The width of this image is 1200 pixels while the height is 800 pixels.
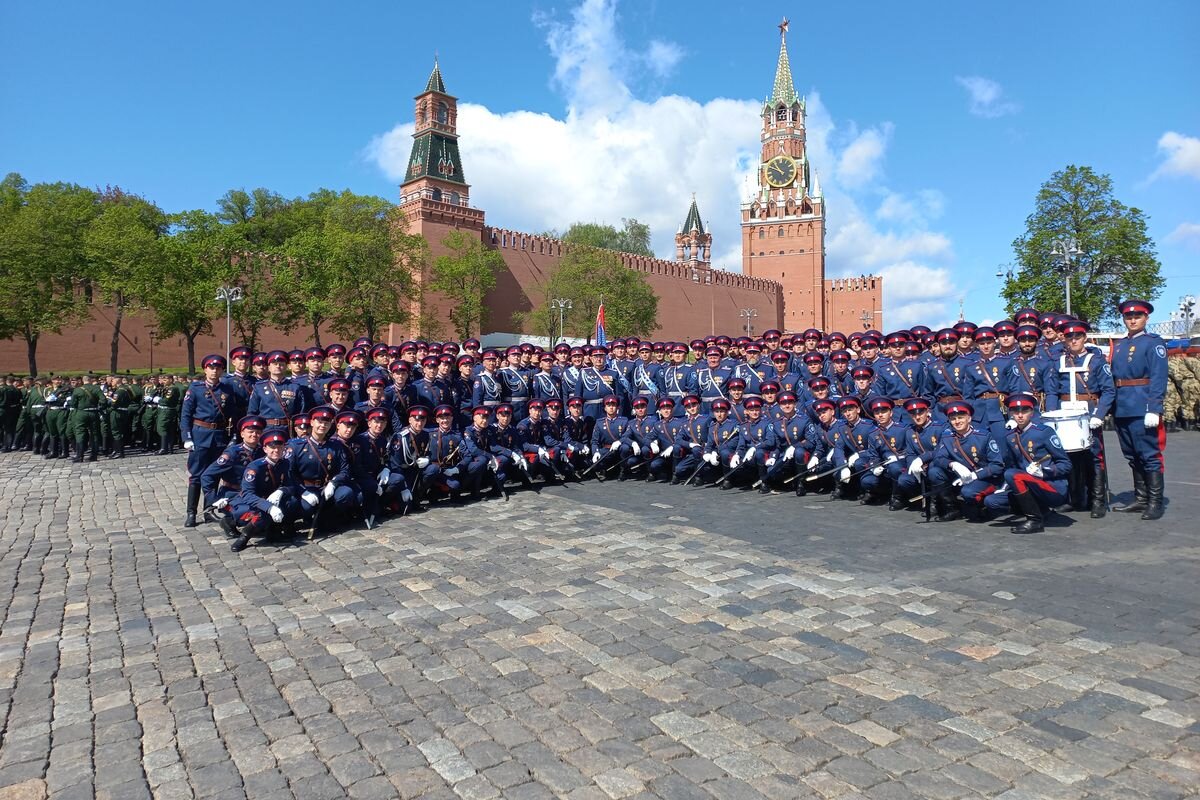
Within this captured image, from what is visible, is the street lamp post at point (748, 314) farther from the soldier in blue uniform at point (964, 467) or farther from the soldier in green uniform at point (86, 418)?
the soldier in blue uniform at point (964, 467)

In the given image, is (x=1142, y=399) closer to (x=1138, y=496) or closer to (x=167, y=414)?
(x=1138, y=496)

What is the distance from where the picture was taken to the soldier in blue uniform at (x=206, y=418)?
27.2ft

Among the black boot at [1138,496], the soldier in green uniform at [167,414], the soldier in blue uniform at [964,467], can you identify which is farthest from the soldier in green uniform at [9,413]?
the black boot at [1138,496]

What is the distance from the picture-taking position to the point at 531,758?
2.97m

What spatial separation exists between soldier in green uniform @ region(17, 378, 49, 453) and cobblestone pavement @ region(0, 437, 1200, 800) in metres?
12.0

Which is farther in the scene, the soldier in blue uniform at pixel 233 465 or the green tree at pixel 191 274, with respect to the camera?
the green tree at pixel 191 274

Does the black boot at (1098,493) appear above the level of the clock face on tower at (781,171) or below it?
below

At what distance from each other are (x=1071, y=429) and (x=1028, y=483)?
90cm

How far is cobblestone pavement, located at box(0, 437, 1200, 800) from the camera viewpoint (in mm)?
2867

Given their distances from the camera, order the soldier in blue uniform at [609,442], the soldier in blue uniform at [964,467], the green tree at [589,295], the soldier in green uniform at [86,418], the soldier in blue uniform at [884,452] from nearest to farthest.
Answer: the soldier in blue uniform at [964,467] < the soldier in blue uniform at [884,452] < the soldier in blue uniform at [609,442] < the soldier in green uniform at [86,418] < the green tree at [589,295]

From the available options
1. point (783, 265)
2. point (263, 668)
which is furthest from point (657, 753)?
point (783, 265)

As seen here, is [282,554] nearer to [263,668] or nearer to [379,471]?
[379,471]

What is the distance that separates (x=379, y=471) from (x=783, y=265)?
83.8 meters

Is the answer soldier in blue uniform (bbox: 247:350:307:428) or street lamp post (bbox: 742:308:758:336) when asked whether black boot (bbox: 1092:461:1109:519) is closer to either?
soldier in blue uniform (bbox: 247:350:307:428)
